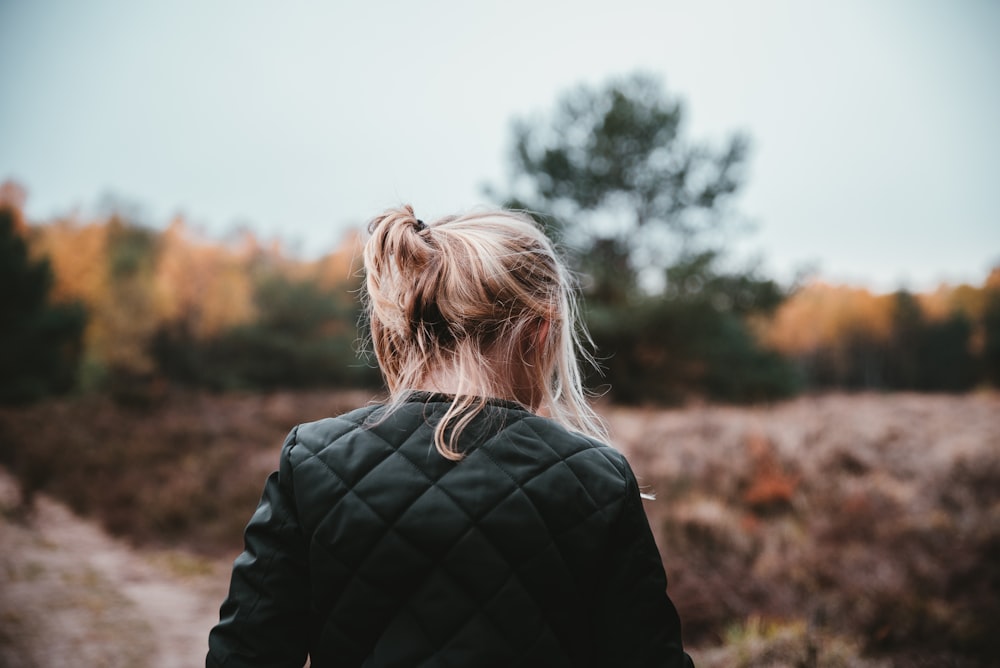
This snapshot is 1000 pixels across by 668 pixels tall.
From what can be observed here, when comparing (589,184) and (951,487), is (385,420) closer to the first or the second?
(951,487)

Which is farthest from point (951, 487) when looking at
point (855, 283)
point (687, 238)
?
point (855, 283)

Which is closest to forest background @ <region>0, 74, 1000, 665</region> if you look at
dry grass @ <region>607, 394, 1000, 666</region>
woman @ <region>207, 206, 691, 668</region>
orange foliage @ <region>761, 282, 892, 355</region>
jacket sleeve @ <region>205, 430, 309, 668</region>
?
dry grass @ <region>607, 394, 1000, 666</region>

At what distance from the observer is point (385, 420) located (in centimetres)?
108

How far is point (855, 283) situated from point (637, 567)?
62.8 meters

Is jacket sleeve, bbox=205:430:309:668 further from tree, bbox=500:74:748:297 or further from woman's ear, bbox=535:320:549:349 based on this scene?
tree, bbox=500:74:748:297

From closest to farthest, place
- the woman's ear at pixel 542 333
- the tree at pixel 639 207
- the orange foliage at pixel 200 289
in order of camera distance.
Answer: the woman's ear at pixel 542 333, the tree at pixel 639 207, the orange foliage at pixel 200 289

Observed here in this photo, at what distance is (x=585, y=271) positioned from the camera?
44.0 feet

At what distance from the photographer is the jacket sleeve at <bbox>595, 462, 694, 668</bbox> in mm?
1064

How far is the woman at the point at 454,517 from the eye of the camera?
39.0 inches

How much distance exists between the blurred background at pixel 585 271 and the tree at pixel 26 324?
110 mm

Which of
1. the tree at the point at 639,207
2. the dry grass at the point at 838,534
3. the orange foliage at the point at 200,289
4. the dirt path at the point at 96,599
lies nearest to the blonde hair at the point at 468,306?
the dry grass at the point at 838,534

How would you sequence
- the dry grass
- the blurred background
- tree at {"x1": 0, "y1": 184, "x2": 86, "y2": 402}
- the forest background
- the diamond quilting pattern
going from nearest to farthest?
the diamond quilting pattern
the dry grass
the forest background
the blurred background
tree at {"x1": 0, "y1": 184, "x2": 86, "y2": 402}

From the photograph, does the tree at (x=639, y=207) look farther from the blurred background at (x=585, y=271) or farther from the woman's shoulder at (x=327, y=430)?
the woman's shoulder at (x=327, y=430)

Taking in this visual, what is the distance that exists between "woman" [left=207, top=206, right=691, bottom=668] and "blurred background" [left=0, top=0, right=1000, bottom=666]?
0.36 metres
